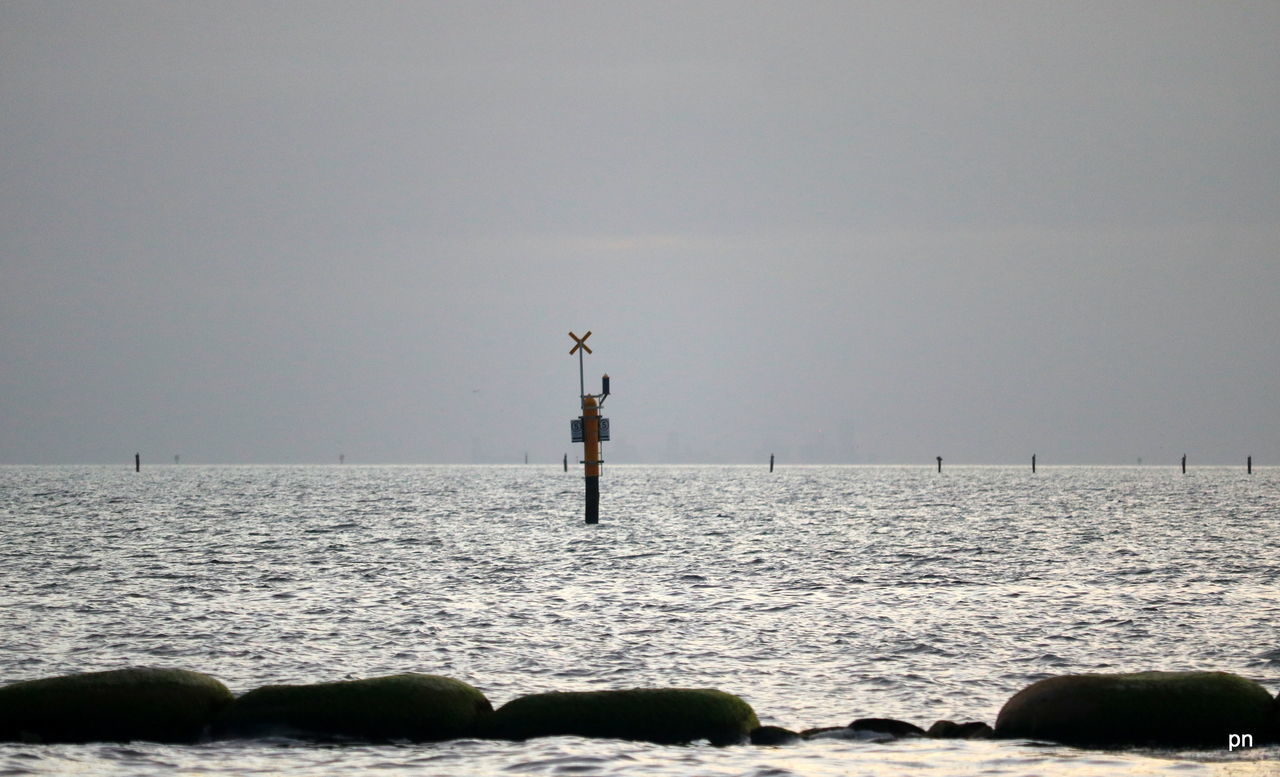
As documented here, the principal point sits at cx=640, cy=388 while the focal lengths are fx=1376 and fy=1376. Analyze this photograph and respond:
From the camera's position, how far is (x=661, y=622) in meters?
24.8

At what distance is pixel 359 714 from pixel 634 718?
279cm

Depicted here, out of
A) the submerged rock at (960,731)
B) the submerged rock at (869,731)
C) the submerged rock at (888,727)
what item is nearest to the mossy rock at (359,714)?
the submerged rock at (869,731)

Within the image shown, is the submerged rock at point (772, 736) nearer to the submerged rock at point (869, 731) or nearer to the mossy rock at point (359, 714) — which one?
the submerged rock at point (869, 731)

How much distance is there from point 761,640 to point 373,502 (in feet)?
223

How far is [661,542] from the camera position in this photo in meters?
48.3

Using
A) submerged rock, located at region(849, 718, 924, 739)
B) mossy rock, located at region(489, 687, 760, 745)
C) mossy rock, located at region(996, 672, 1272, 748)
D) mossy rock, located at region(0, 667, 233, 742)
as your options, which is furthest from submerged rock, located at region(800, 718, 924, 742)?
mossy rock, located at region(0, 667, 233, 742)

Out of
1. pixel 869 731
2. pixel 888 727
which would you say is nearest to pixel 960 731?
pixel 888 727

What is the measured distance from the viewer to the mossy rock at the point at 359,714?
13.9 metres

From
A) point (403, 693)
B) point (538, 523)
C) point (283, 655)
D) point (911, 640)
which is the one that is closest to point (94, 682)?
point (403, 693)

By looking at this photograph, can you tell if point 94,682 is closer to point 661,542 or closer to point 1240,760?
point 1240,760

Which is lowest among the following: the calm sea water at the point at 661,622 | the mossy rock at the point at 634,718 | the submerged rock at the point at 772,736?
the calm sea water at the point at 661,622

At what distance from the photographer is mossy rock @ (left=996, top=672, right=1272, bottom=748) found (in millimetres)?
13188

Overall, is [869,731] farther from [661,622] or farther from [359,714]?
[661,622]

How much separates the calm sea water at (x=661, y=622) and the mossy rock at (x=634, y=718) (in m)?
0.25
